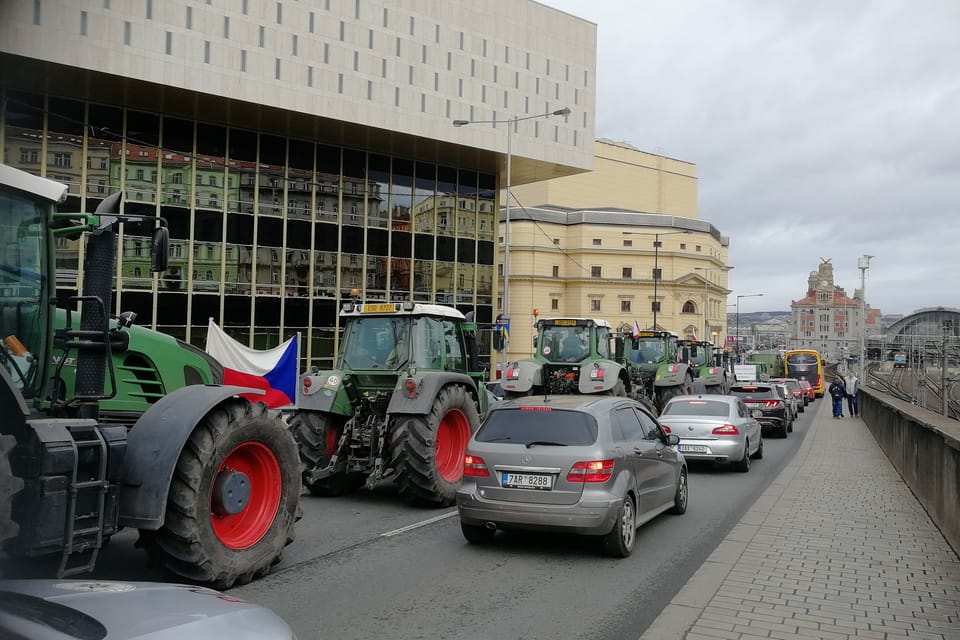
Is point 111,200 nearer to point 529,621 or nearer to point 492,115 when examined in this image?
point 529,621

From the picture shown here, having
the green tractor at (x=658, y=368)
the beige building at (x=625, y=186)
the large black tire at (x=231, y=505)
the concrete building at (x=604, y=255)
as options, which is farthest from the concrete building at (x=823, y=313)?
the large black tire at (x=231, y=505)

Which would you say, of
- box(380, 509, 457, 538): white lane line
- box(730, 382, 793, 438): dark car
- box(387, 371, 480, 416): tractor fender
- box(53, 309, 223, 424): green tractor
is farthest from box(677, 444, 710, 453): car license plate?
box(53, 309, 223, 424): green tractor

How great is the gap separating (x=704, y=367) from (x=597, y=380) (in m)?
12.7

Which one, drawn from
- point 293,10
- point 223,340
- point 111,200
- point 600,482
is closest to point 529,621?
point 600,482

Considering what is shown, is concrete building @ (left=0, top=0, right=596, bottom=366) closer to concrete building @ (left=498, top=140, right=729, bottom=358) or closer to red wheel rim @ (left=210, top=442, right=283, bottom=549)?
red wheel rim @ (left=210, top=442, right=283, bottom=549)

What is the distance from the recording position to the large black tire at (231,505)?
6.30 meters

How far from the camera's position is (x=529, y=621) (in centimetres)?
623

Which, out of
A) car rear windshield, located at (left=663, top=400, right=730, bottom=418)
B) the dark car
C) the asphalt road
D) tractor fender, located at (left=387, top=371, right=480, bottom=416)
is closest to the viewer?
the asphalt road

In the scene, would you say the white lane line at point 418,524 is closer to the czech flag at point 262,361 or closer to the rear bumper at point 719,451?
the rear bumper at point 719,451

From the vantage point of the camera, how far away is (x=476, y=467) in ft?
27.5

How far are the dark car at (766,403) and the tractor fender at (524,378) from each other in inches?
273

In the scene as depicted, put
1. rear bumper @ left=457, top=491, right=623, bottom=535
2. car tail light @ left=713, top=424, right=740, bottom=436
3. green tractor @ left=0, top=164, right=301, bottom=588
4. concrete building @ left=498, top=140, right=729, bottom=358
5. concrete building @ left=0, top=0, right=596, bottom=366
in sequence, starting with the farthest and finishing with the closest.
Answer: concrete building @ left=498, top=140, right=729, bottom=358 → concrete building @ left=0, top=0, right=596, bottom=366 → car tail light @ left=713, top=424, right=740, bottom=436 → rear bumper @ left=457, top=491, right=623, bottom=535 → green tractor @ left=0, top=164, right=301, bottom=588

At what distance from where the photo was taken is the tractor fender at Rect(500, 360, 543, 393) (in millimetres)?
19312

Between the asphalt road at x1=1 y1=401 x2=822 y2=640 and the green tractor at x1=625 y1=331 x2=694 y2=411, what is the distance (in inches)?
545
